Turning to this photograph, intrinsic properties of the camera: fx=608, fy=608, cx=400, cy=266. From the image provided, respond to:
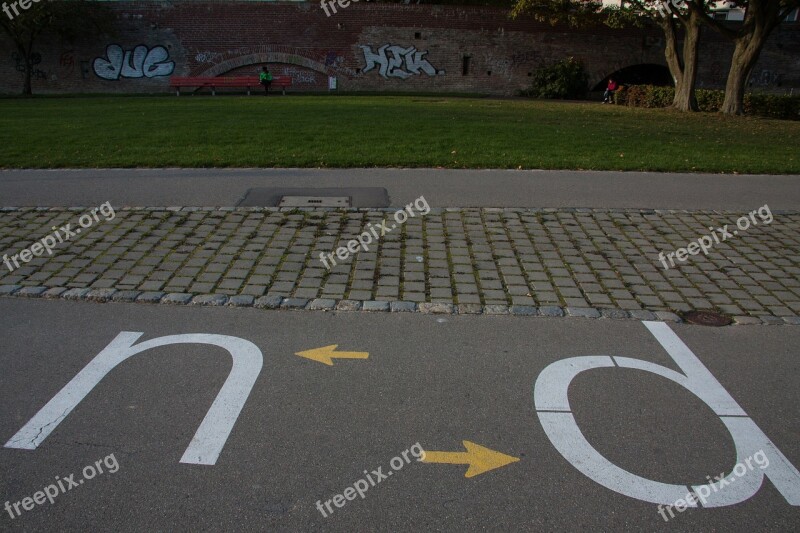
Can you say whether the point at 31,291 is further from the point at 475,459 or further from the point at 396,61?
the point at 396,61

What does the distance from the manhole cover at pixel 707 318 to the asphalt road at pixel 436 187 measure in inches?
137

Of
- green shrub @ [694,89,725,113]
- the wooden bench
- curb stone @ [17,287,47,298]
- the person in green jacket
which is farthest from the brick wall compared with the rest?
curb stone @ [17,287,47,298]

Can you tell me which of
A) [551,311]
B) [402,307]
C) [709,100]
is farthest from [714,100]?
[402,307]

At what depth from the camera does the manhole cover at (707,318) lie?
5200mm

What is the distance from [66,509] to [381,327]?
8.51 ft

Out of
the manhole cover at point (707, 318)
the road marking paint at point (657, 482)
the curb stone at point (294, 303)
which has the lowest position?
the manhole cover at point (707, 318)

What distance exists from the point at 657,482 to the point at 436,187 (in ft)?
21.8

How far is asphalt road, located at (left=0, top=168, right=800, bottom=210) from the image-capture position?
8.70m

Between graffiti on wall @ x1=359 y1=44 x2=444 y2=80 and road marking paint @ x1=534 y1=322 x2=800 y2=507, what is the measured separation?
32.2 metres

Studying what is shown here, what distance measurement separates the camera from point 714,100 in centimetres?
2423

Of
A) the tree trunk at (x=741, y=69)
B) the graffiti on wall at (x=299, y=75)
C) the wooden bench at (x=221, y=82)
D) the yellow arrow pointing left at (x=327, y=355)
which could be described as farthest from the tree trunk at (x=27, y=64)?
the yellow arrow pointing left at (x=327, y=355)

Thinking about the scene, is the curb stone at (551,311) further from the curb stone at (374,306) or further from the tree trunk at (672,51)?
the tree trunk at (672,51)

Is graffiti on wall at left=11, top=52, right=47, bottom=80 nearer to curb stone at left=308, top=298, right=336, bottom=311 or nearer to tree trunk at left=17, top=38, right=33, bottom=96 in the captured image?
tree trunk at left=17, top=38, right=33, bottom=96

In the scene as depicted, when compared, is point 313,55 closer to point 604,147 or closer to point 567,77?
point 567,77
